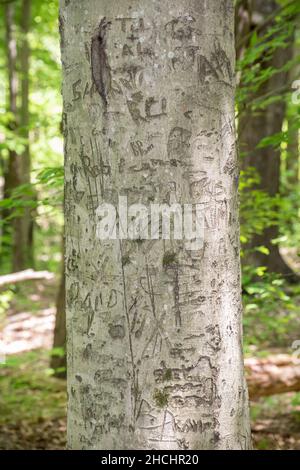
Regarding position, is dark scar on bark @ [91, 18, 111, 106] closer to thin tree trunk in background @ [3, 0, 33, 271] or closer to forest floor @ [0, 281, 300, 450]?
forest floor @ [0, 281, 300, 450]

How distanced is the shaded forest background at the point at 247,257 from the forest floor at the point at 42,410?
0.04ft

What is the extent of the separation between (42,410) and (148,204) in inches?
176

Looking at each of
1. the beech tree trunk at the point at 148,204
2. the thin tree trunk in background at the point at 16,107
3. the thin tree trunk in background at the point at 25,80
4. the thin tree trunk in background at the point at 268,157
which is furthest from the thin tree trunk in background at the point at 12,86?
the beech tree trunk at the point at 148,204

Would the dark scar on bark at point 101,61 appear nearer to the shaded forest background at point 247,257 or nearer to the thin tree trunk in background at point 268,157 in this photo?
the shaded forest background at point 247,257

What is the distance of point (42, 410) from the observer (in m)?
5.33

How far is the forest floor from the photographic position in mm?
4383

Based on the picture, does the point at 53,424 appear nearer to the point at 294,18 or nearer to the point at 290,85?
the point at 290,85

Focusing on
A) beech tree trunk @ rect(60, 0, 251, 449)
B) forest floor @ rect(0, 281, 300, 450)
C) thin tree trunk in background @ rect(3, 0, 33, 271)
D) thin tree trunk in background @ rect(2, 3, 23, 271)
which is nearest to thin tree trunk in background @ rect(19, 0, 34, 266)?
thin tree trunk in background @ rect(3, 0, 33, 271)

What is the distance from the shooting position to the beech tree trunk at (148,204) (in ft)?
4.64

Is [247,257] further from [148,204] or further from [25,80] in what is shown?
[25,80]

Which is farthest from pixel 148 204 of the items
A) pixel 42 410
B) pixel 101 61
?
pixel 42 410

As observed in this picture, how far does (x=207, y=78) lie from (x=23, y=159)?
446 inches

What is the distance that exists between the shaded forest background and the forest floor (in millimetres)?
11
